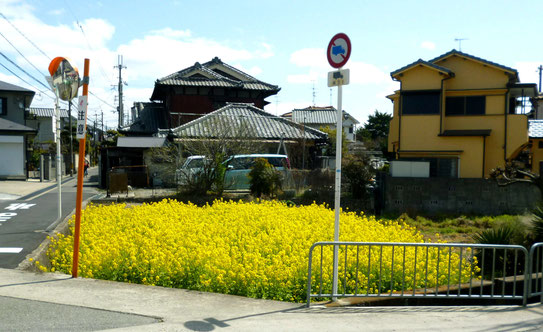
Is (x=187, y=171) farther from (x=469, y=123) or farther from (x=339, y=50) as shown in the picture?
(x=339, y=50)

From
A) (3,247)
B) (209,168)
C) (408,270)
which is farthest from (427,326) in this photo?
(209,168)

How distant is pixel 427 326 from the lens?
485 centimetres

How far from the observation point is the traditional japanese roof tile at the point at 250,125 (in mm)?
20327

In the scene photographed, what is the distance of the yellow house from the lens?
1895cm

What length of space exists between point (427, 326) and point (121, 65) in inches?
1887

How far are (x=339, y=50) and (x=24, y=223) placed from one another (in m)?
8.95

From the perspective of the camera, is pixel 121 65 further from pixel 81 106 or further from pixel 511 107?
pixel 81 106

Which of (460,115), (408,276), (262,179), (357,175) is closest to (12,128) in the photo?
(262,179)

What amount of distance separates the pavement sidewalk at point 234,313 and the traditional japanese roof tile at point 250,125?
1309cm

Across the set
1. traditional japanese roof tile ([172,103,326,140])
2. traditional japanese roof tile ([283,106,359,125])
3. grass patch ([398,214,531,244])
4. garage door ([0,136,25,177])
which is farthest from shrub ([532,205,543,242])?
traditional japanese roof tile ([283,106,359,125])

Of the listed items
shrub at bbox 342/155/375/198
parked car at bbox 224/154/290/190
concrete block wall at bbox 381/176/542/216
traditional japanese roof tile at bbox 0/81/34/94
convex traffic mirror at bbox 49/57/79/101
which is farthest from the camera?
traditional japanese roof tile at bbox 0/81/34/94

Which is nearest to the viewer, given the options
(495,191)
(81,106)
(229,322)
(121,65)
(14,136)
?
(229,322)

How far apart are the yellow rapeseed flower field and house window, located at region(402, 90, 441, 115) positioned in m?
9.73

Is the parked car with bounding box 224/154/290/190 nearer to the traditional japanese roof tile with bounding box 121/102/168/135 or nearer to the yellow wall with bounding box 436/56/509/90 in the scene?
the yellow wall with bounding box 436/56/509/90
